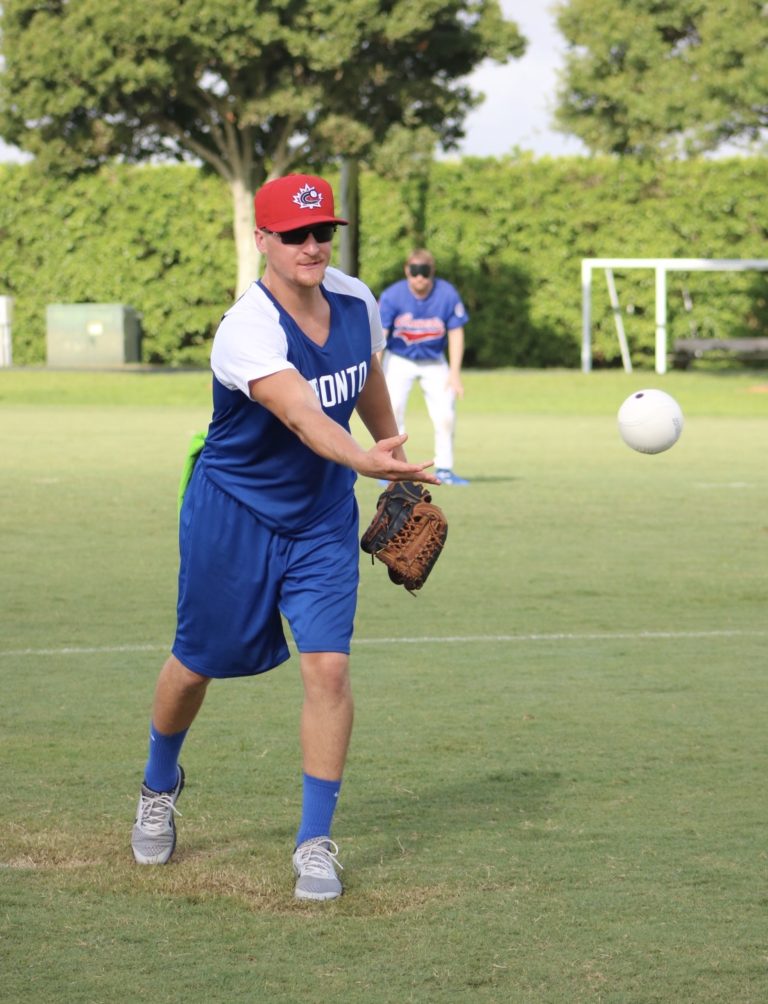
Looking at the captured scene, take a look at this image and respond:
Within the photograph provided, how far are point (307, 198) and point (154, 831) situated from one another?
200cm

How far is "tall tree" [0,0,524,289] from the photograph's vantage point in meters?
32.5

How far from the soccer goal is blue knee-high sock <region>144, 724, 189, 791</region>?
28178 millimetres

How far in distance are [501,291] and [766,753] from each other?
29.6 metres

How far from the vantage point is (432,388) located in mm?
17062

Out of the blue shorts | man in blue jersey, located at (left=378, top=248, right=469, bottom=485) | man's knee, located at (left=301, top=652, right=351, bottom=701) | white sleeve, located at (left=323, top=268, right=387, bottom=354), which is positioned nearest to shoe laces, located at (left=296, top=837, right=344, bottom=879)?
man's knee, located at (left=301, top=652, right=351, bottom=701)

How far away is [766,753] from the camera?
22.6ft

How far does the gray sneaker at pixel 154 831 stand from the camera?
216 inches

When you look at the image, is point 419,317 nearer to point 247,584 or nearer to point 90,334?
point 247,584

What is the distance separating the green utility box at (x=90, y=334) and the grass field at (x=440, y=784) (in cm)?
2257

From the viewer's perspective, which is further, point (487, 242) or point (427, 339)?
point (487, 242)

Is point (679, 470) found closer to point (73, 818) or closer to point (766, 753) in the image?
point (766, 753)

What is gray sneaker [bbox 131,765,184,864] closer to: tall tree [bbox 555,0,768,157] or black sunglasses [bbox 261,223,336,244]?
black sunglasses [bbox 261,223,336,244]

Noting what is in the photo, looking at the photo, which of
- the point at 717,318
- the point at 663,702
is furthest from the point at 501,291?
the point at 663,702

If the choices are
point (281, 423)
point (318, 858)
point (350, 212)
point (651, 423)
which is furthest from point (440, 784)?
point (350, 212)
